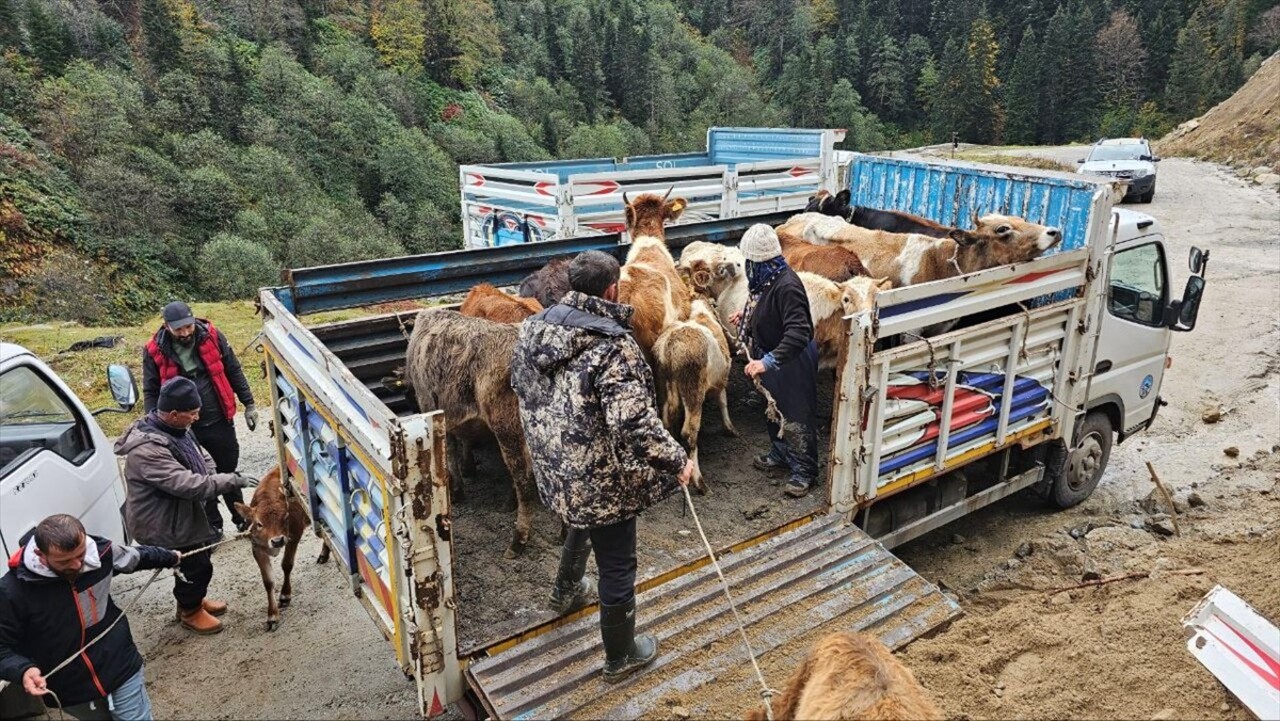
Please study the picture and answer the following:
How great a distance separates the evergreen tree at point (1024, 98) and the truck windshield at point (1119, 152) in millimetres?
34879

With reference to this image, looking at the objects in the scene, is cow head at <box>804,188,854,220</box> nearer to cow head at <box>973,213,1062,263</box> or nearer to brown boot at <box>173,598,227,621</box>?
cow head at <box>973,213,1062,263</box>

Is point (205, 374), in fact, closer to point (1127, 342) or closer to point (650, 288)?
point (650, 288)

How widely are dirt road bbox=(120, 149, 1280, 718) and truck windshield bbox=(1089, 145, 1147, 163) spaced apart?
18214 mm

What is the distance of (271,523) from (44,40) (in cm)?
2727

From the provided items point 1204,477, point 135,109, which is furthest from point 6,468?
point 135,109

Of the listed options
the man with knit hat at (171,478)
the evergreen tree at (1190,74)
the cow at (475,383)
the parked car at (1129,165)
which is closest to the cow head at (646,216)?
the cow at (475,383)

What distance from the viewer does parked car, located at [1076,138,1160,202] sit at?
77.2 ft

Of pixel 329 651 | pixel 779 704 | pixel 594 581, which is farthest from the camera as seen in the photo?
pixel 329 651

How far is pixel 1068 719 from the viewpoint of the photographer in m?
3.60

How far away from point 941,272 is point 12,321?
16.1 m

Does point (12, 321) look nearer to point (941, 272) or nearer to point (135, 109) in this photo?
point (135, 109)

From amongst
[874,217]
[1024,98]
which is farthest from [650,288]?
[1024,98]

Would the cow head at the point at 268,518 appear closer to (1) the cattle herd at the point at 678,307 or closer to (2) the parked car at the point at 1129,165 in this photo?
(1) the cattle herd at the point at 678,307

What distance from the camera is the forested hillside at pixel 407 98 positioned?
68.4 ft
